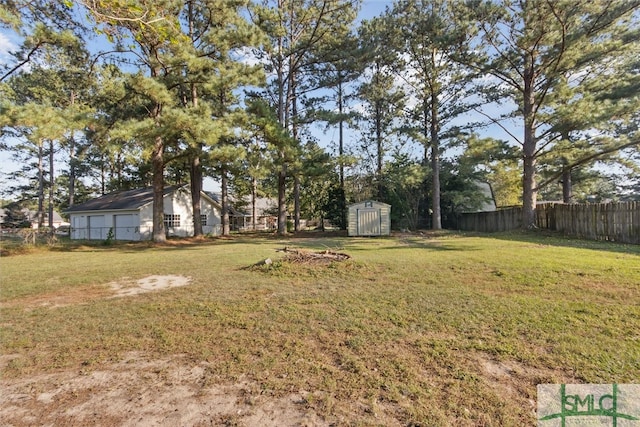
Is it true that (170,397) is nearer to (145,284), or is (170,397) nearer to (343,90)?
(145,284)

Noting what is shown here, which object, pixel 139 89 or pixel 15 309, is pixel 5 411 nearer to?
pixel 15 309

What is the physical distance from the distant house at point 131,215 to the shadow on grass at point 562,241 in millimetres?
20465

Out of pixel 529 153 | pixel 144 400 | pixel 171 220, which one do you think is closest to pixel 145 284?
pixel 144 400

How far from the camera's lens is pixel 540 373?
8.94 feet

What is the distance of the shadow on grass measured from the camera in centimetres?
984

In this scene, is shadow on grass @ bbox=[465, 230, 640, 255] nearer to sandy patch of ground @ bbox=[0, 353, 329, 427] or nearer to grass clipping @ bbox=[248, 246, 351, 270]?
Answer: grass clipping @ bbox=[248, 246, 351, 270]

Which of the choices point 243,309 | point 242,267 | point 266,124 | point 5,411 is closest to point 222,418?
point 5,411

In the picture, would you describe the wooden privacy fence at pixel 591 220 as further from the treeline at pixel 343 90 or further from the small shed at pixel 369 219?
the small shed at pixel 369 219

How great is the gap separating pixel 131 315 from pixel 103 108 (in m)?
14.7

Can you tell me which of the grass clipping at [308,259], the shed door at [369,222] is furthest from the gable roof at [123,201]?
the grass clipping at [308,259]

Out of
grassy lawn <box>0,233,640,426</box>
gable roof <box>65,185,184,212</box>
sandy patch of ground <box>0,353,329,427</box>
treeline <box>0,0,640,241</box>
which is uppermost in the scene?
treeline <box>0,0,640,241</box>

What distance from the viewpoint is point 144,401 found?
2463mm

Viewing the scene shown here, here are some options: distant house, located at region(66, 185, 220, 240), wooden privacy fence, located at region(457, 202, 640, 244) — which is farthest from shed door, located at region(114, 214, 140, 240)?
wooden privacy fence, located at region(457, 202, 640, 244)

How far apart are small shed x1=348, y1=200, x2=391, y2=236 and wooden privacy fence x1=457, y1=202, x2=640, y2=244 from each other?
23.0 feet
